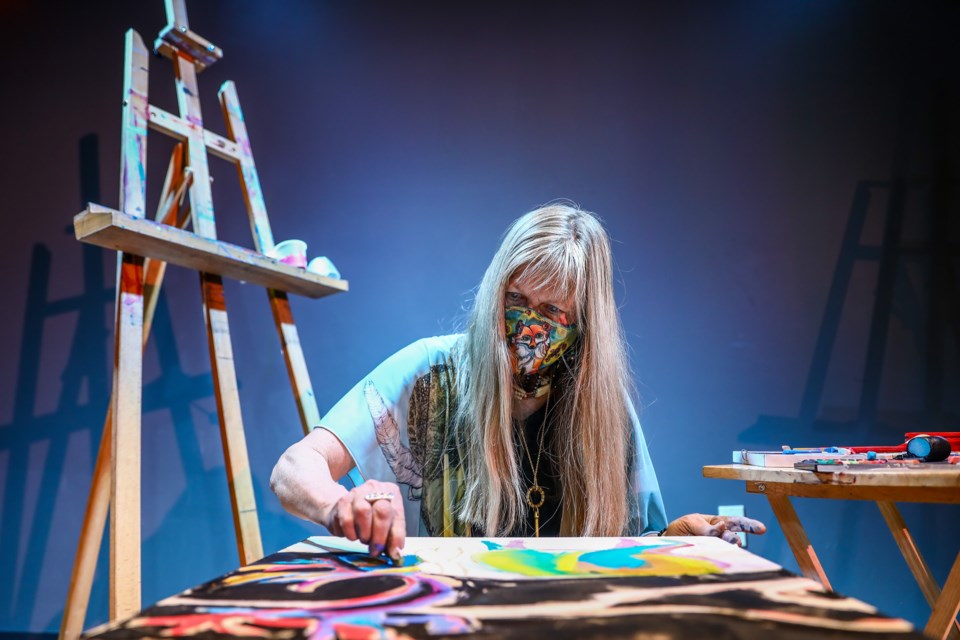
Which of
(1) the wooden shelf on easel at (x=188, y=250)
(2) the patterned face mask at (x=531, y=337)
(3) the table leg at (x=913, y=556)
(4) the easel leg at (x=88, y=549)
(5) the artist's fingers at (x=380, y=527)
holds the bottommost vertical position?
(3) the table leg at (x=913, y=556)

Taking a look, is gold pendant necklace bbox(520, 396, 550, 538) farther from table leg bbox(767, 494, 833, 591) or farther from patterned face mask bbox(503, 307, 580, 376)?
table leg bbox(767, 494, 833, 591)

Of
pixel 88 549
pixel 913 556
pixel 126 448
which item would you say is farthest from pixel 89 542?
pixel 913 556

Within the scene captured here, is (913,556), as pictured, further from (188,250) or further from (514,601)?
(188,250)

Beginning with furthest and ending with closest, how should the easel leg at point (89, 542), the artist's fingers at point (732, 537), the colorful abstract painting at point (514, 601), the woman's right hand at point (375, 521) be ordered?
1. the easel leg at point (89, 542)
2. the artist's fingers at point (732, 537)
3. the woman's right hand at point (375, 521)
4. the colorful abstract painting at point (514, 601)

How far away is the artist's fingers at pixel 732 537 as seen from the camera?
0.84 metres

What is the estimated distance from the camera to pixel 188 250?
4.37ft

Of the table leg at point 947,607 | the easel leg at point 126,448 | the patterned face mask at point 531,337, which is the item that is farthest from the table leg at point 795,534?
the easel leg at point 126,448

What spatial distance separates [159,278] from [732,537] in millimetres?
1464

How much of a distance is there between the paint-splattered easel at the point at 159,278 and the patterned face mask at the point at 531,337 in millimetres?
623

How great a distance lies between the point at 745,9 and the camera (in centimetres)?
214

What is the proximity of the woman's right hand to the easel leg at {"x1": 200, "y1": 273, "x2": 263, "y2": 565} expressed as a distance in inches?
29.9

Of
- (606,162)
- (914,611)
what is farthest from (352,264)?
(914,611)

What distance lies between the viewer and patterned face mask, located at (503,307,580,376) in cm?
116

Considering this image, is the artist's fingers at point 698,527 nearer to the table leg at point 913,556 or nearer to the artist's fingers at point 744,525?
the artist's fingers at point 744,525
